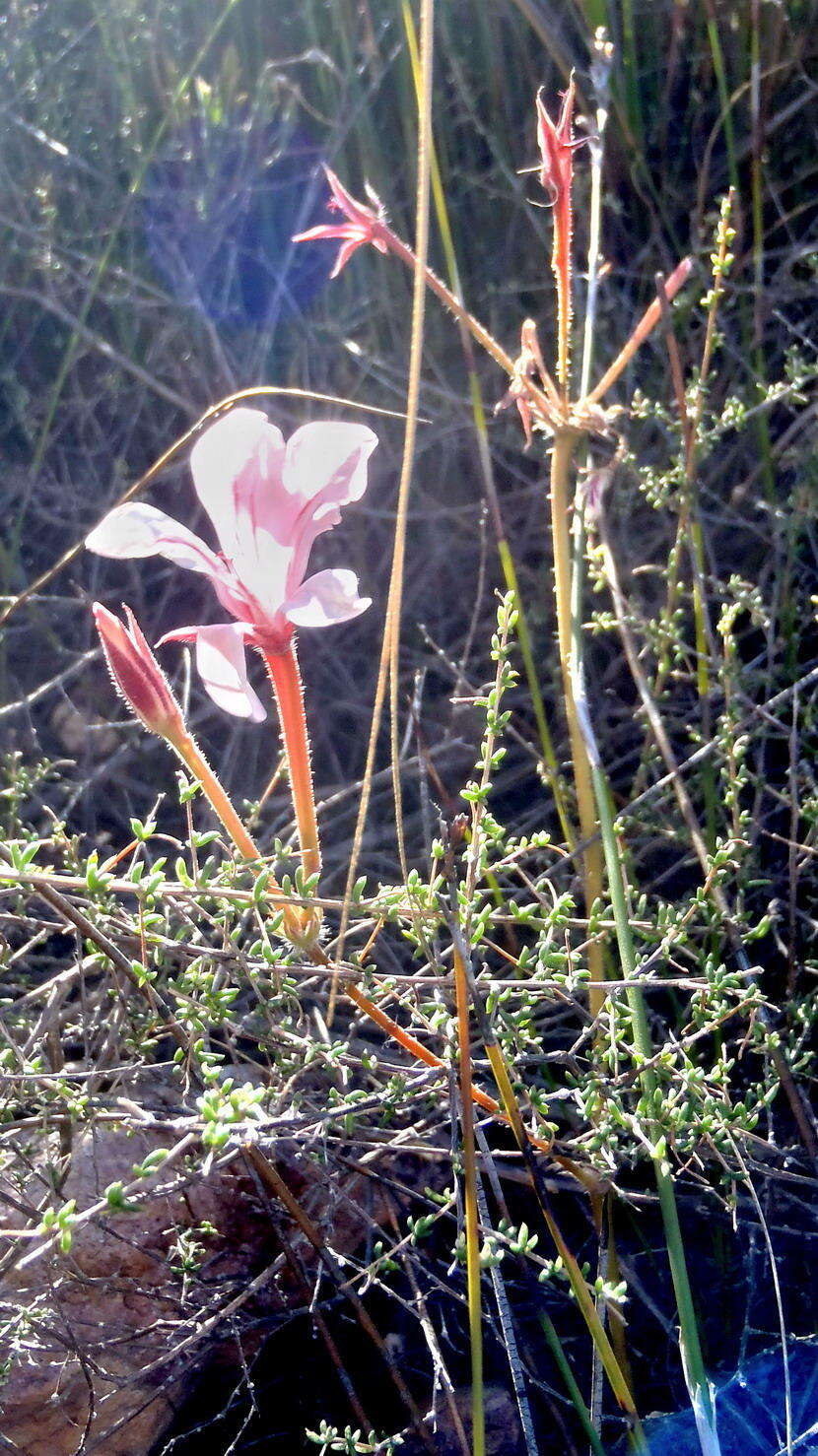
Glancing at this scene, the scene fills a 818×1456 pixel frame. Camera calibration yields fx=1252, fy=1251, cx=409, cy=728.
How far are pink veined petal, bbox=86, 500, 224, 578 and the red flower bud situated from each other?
2.2 inches

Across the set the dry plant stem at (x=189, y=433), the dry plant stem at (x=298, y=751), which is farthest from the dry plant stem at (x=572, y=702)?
the dry plant stem at (x=298, y=751)

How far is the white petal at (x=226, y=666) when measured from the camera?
2.70 feet

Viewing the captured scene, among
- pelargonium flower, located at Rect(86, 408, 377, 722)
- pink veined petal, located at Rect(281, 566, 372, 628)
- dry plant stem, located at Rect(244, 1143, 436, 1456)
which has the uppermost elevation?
pelargonium flower, located at Rect(86, 408, 377, 722)

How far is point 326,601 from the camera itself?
2.79 ft

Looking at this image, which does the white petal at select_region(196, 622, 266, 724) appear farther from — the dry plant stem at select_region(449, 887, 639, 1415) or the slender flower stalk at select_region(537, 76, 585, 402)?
the slender flower stalk at select_region(537, 76, 585, 402)

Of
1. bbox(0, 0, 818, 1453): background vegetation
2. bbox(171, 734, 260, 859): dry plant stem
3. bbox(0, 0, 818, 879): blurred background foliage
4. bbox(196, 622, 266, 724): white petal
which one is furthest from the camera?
bbox(0, 0, 818, 879): blurred background foliage

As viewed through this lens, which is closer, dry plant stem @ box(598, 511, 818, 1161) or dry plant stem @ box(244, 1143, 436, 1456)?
dry plant stem @ box(244, 1143, 436, 1456)

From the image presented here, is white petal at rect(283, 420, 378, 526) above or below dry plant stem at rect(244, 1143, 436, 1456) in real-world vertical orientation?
above

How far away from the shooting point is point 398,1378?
1046mm

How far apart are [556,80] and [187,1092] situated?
162cm

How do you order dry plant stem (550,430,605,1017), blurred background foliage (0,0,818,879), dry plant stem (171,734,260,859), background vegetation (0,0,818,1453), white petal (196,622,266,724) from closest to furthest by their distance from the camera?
white petal (196,622,266,724) < dry plant stem (171,734,260,859) < dry plant stem (550,430,605,1017) < background vegetation (0,0,818,1453) < blurred background foliage (0,0,818,879)

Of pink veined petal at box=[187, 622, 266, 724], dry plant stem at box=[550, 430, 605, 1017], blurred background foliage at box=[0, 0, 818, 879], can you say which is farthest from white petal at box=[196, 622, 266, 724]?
blurred background foliage at box=[0, 0, 818, 879]

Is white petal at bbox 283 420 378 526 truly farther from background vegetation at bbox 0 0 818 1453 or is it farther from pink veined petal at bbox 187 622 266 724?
background vegetation at bbox 0 0 818 1453

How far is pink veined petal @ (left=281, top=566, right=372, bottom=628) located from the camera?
33.0 inches
